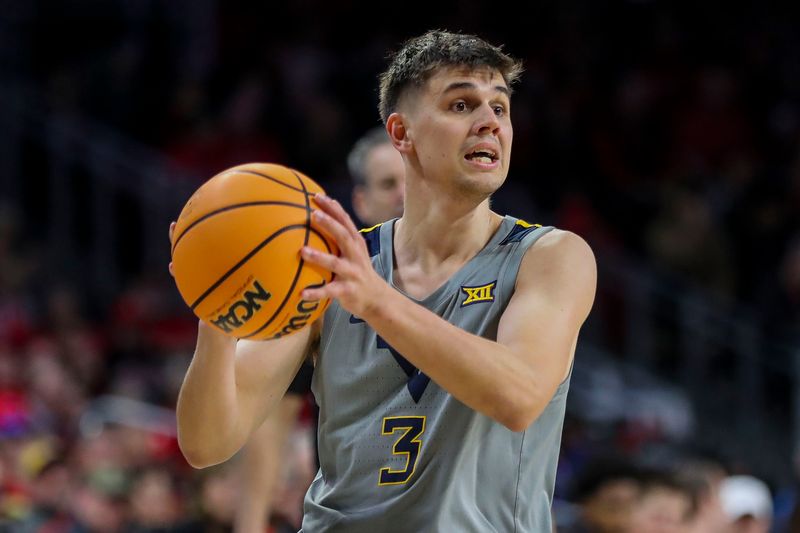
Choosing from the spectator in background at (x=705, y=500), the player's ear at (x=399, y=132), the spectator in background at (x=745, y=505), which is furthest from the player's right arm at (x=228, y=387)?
the spectator in background at (x=745, y=505)

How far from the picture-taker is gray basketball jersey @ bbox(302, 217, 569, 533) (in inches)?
142

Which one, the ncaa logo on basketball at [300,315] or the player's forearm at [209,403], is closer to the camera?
the ncaa logo on basketball at [300,315]

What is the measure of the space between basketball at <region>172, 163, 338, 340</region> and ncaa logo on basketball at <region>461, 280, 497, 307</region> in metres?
0.54

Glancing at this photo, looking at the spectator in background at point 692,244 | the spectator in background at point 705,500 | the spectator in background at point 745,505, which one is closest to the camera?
the spectator in background at point 705,500

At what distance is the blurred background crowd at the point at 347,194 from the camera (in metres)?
10.2

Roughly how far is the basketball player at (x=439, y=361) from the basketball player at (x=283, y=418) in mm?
1471

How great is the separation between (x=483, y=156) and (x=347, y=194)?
6302mm

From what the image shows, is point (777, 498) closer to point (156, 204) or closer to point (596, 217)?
point (596, 217)

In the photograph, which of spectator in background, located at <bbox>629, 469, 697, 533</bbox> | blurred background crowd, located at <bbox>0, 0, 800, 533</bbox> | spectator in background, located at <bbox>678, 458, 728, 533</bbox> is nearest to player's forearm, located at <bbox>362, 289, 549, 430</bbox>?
spectator in background, located at <bbox>629, 469, 697, 533</bbox>

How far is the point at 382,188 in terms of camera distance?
5695 millimetres

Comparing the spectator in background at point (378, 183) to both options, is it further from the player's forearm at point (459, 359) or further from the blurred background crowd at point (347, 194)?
the blurred background crowd at point (347, 194)

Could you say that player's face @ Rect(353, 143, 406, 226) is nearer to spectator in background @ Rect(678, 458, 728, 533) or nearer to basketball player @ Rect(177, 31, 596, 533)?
basketball player @ Rect(177, 31, 596, 533)

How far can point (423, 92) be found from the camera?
3998mm

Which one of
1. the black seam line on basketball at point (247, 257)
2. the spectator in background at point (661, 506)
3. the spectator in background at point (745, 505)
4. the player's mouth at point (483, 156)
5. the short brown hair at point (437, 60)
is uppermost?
the short brown hair at point (437, 60)
